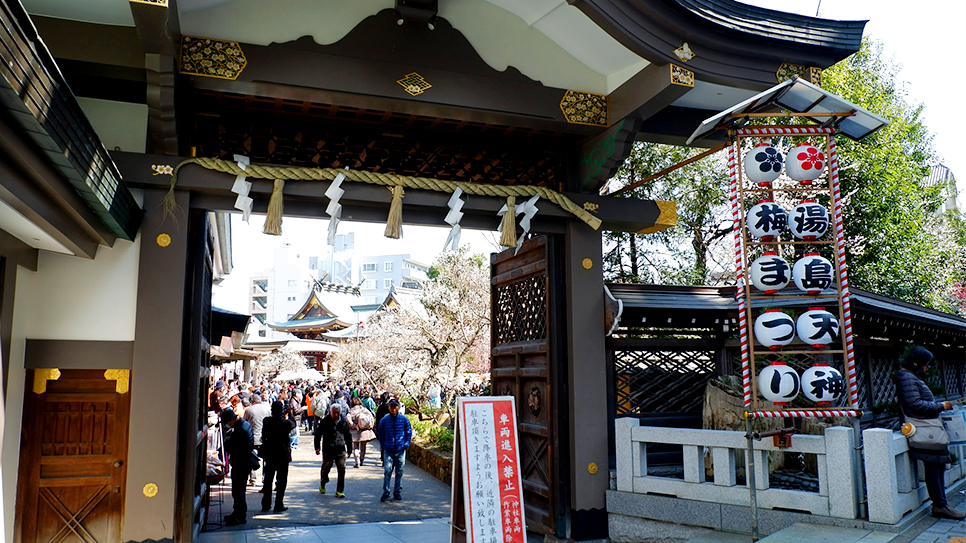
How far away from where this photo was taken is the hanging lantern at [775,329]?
5.47m

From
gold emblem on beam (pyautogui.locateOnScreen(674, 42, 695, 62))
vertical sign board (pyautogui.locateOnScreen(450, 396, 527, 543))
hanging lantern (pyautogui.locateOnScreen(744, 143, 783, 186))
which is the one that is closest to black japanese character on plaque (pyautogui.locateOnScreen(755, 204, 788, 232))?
hanging lantern (pyautogui.locateOnScreen(744, 143, 783, 186))

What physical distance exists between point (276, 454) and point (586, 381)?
5394 millimetres

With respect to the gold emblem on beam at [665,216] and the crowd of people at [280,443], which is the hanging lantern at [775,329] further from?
the crowd of people at [280,443]

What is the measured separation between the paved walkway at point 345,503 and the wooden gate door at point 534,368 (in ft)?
8.93

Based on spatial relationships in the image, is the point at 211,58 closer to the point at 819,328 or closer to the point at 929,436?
the point at 819,328

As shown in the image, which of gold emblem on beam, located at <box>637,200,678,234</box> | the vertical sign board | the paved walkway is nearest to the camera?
the vertical sign board

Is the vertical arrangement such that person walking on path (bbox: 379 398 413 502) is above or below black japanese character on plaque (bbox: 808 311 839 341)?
below

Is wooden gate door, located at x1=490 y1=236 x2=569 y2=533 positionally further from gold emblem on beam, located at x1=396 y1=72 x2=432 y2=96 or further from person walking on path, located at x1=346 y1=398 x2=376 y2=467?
person walking on path, located at x1=346 y1=398 x2=376 y2=467

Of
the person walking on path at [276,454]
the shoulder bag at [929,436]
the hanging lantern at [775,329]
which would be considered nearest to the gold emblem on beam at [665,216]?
the hanging lantern at [775,329]

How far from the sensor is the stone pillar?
6.70 m

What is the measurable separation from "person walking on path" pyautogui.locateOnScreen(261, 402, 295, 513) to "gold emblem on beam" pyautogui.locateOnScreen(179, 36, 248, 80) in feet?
18.0

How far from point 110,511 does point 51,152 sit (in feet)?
11.0

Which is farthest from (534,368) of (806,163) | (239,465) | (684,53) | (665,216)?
(239,465)

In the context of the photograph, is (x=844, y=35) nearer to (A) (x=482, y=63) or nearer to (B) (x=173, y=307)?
(A) (x=482, y=63)
